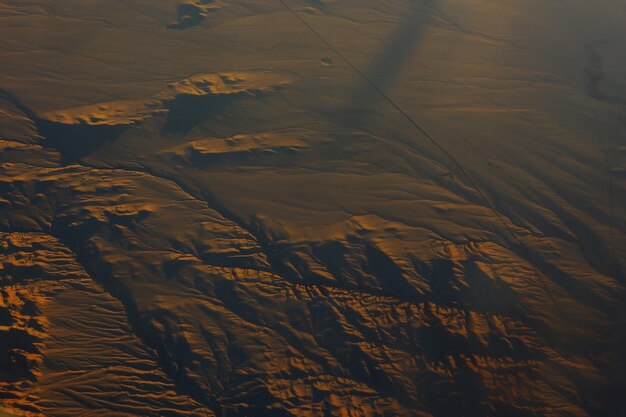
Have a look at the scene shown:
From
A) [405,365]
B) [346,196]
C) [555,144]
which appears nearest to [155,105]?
[346,196]

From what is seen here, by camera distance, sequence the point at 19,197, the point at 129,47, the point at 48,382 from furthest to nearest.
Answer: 1. the point at 129,47
2. the point at 19,197
3. the point at 48,382

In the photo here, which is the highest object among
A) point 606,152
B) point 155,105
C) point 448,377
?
point 606,152

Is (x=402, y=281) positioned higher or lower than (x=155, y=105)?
lower

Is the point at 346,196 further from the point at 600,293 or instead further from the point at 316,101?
the point at 600,293

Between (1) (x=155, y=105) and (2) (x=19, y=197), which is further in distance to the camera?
(1) (x=155, y=105)

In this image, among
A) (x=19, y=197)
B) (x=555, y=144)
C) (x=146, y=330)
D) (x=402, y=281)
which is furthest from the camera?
(x=555, y=144)

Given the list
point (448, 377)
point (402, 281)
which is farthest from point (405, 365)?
point (402, 281)

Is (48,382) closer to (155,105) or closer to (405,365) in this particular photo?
(405,365)
